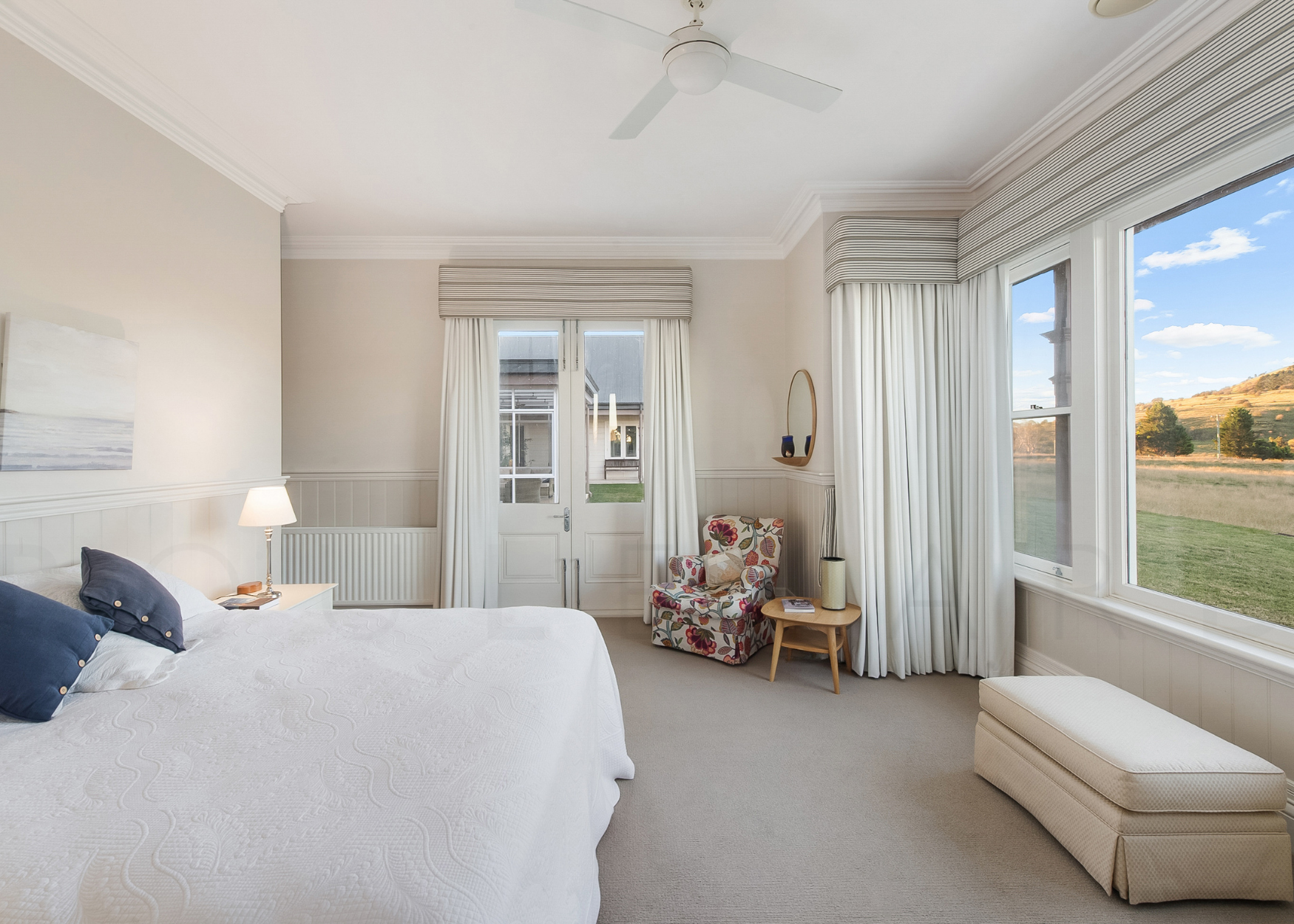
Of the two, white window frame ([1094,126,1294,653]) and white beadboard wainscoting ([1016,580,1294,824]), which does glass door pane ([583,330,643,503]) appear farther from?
white window frame ([1094,126,1294,653])

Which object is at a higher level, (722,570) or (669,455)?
(669,455)

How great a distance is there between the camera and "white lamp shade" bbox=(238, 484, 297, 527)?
290 centimetres

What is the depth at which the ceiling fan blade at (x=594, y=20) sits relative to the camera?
1701mm

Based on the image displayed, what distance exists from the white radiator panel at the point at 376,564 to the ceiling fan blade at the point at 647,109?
3.06 metres

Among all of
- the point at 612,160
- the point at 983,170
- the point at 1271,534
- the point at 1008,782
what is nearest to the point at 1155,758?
the point at 1008,782

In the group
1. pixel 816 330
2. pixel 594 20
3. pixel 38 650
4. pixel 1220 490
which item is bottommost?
pixel 38 650

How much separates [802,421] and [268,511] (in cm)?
320

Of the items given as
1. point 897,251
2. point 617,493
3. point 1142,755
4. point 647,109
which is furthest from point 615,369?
point 1142,755

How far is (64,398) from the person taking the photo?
2180 mm

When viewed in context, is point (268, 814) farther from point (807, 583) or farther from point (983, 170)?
point (983, 170)

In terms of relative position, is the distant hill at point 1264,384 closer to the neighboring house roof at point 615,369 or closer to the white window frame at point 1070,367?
the white window frame at point 1070,367

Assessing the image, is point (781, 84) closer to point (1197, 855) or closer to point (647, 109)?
point (647, 109)

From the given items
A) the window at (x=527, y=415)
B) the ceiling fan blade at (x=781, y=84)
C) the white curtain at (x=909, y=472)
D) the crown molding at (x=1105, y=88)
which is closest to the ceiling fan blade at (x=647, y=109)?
the ceiling fan blade at (x=781, y=84)

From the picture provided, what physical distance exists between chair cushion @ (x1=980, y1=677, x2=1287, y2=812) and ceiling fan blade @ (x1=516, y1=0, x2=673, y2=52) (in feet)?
8.46
